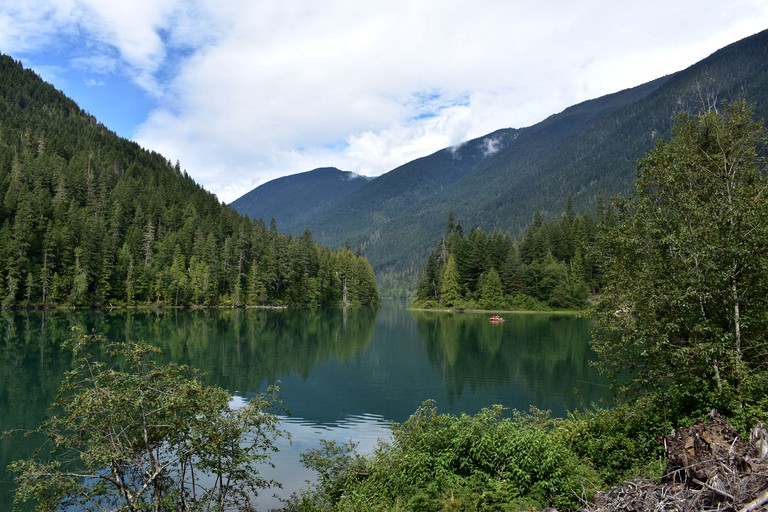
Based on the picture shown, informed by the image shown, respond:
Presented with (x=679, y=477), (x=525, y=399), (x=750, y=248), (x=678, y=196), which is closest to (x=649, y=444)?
(x=679, y=477)

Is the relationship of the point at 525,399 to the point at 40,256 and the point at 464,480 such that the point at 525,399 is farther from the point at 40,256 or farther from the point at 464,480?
the point at 40,256

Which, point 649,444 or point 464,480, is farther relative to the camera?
point 649,444

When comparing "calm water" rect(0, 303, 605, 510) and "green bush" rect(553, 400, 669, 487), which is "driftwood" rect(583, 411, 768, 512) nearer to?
"green bush" rect(553, 400, 669, 487)

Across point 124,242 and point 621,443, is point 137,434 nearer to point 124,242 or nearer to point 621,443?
point 621,443

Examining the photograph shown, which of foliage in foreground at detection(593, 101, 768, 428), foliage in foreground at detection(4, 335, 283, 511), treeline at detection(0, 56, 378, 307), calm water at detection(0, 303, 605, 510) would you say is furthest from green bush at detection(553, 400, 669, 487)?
treeline at detection(0, 56, 378, 307)

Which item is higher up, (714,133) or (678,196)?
(714,133)

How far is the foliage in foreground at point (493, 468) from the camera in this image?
423 inches

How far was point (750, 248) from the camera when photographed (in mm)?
13641

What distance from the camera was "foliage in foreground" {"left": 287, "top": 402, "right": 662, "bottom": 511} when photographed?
10.7 metres

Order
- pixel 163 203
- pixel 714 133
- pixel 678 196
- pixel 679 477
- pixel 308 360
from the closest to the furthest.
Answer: pixel 679 477 < pixel 678 196 < pixel 714 133 < pixel 308 360 < pixel 163 203

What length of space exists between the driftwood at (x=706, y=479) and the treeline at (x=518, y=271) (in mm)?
105128

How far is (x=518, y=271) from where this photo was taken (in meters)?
118

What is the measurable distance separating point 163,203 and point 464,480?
135m

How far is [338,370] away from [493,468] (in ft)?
107
